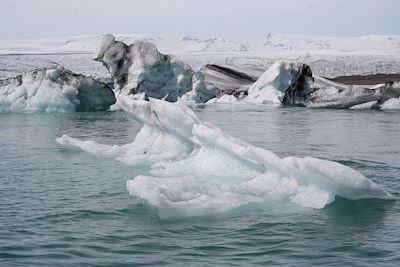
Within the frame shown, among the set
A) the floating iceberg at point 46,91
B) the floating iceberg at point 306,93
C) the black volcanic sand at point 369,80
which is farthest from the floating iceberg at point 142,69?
the black volcanic sand at point 369,80

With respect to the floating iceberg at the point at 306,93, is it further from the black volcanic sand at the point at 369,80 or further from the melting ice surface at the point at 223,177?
the melting ice surface at the point at 223,177

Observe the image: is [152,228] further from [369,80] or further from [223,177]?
[369,80]

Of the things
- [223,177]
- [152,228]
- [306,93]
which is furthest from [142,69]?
[152,228]

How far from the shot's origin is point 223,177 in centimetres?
824

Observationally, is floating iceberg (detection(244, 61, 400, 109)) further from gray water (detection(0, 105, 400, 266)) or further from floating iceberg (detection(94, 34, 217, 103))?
gray water (detection(0, 105, 400, 266))

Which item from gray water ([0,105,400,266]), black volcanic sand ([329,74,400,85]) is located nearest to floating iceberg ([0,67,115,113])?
gray water ([0,105,400,266])

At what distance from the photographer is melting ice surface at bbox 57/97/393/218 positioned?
645cm

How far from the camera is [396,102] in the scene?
2823 cm

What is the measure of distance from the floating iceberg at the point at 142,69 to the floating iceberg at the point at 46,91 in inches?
172

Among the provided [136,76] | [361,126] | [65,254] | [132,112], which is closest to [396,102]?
[361,126]

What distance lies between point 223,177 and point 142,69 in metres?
22.9

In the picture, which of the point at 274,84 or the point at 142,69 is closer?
the point at 142,69

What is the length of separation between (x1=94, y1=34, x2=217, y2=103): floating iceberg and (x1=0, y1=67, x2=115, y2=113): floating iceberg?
4361mm

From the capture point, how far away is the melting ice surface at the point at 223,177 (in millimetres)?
6449
